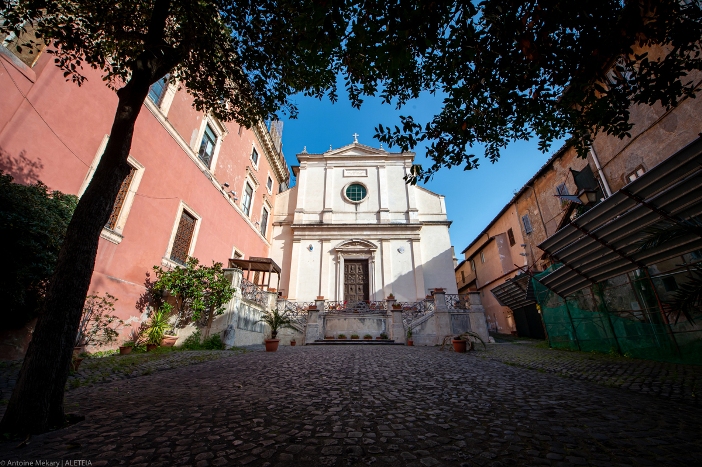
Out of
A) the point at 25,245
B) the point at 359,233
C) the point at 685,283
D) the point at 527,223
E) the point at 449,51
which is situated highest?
the point at 359,233

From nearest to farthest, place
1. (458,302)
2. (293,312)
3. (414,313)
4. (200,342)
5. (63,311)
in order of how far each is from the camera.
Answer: (63,311), (200,342), (414,313), (458,302), (293,312)

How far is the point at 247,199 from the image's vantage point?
16375 millimetres

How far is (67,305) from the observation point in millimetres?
2375

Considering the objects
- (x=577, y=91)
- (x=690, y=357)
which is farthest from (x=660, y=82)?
(x=690, y=357)

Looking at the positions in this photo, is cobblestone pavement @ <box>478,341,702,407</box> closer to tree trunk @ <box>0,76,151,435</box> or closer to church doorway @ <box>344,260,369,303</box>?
tree trunk @ <box>0,76,151,435</box>

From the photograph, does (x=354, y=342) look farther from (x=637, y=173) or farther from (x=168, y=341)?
(x=637, y=173)

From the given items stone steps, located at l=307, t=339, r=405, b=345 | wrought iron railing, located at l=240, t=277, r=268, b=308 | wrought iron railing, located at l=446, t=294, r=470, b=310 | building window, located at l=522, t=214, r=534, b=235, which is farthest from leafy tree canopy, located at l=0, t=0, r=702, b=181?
building window, located at l=522, t=214, r=534, b=235

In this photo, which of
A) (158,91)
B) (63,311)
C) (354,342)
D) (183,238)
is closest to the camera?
(63,311)

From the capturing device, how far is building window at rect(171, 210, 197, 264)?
10.3 metres

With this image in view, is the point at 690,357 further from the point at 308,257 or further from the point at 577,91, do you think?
the point at 308,257

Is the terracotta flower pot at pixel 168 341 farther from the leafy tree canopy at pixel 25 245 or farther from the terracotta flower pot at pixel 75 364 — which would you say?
the terracotta flower pot at pixel 75 364

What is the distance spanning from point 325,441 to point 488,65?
14.1ft

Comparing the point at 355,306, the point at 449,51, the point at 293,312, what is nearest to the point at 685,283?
the point at 449,51

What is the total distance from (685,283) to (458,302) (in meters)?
9.74
